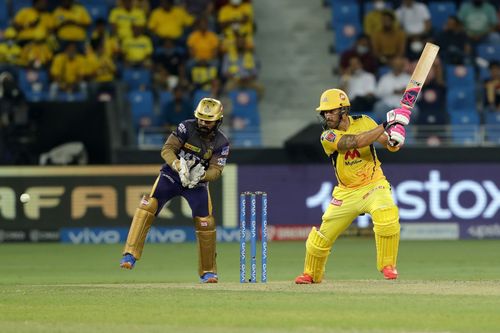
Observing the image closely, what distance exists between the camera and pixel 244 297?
12133mm

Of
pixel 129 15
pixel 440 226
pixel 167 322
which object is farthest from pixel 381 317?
pixel 129 15

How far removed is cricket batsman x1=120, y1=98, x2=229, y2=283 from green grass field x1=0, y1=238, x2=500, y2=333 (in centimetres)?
36

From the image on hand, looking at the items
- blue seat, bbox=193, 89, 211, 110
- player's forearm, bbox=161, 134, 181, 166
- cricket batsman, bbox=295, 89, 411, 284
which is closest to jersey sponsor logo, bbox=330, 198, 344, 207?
cricket batsman, bbox=295, 89, 411, 284

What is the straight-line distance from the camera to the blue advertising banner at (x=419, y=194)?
2172 centimetres

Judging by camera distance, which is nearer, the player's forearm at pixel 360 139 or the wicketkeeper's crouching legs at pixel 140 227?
the player's forearm at pixel 360 139

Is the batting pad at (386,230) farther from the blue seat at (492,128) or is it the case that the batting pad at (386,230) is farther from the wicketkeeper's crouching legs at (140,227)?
the blue seat at (492,128)

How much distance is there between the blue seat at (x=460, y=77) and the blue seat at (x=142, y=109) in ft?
16.9

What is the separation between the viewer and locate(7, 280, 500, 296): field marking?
12.6 meters

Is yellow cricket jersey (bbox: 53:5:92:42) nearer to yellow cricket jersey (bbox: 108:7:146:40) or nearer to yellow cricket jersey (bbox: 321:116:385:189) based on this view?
yellow cricket jersey (bbox: 108:7:146:40)

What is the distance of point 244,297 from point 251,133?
1103cm

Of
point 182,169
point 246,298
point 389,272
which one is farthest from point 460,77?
point 246,298

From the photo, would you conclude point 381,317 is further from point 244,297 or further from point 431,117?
point 431,117

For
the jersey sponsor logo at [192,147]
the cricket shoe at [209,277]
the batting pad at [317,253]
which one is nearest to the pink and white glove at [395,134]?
the batting pad at [317,253]

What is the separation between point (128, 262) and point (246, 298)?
2347mm
